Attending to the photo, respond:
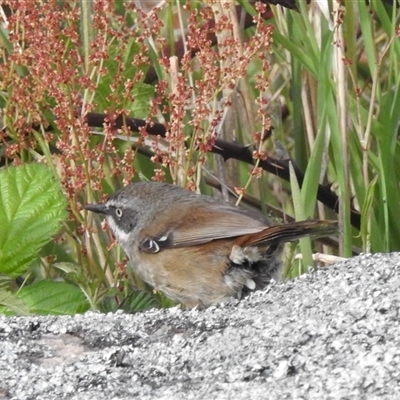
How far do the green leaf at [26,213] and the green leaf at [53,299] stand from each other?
10cm

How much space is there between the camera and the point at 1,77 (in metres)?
4.91

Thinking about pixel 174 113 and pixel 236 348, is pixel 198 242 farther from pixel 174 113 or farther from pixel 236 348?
pixel 236 348

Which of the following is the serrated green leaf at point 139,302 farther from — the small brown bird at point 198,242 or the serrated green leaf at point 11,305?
the serrated green leaf at point 11,305

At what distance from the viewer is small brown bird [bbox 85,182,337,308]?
15.2ft

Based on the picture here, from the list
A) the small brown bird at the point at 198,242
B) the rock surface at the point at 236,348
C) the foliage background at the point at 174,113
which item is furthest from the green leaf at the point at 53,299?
the rock surface at the point at 236,348

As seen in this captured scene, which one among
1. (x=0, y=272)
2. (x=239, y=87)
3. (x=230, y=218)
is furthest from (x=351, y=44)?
(x=0, y=272)

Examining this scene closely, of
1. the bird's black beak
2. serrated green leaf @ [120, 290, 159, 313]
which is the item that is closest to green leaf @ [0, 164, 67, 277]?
the bird's black beak

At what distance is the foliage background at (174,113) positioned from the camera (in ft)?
15.5

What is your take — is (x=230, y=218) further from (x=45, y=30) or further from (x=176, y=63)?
(x=45, y=30)

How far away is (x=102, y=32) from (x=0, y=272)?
1.19 meters

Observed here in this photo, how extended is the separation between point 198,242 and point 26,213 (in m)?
0.75

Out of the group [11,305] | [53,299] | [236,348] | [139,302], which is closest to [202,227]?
[139,302]

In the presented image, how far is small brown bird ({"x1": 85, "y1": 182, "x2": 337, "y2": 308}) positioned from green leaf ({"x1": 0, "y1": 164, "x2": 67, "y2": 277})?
0.77 feet

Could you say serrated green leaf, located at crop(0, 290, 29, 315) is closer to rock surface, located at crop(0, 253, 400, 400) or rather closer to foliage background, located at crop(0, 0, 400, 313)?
foliage background, located at crop(0, 0, 400, 313)
